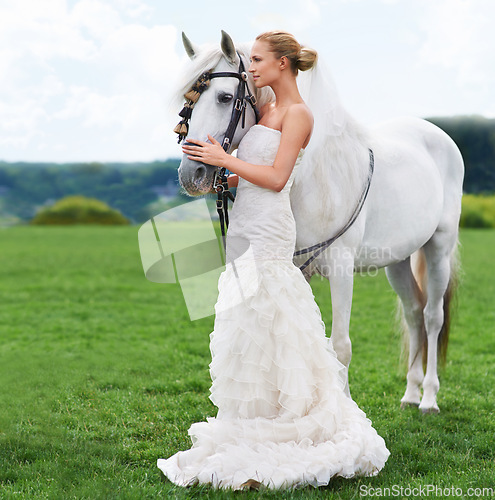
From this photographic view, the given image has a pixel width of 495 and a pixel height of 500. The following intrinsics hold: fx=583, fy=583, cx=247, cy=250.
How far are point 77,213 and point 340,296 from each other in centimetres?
2960

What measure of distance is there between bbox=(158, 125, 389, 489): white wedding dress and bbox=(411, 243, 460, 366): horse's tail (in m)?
2.15

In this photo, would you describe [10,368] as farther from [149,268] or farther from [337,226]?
[337,226]

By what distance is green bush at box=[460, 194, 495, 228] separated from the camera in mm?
29031

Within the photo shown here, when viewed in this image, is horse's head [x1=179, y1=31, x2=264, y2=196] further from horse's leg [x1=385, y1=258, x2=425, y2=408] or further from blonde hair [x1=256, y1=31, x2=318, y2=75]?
horse's leg [x1=385, y1=258, x2=425, y2=408]

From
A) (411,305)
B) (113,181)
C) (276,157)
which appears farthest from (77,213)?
(276,157)

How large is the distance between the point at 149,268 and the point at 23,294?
8.48 m

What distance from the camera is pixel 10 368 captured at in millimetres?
5734

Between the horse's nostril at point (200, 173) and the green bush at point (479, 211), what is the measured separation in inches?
1114

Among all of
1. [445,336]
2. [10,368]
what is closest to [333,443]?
[445,336]

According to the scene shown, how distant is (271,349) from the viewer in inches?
113

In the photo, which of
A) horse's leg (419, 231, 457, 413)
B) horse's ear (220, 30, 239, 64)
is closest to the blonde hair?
horse's ear (220, 30, 239, 64)

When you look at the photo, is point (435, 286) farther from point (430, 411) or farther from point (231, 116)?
point (231, 116)

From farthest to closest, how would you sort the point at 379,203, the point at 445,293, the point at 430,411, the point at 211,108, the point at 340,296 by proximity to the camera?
the point at 445,293
the point at 430,411
the point at 379,203
the point at 340,296
the point at 211,108

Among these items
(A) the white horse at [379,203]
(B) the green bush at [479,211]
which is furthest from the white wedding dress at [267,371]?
(B) the green bush at [479,211]
